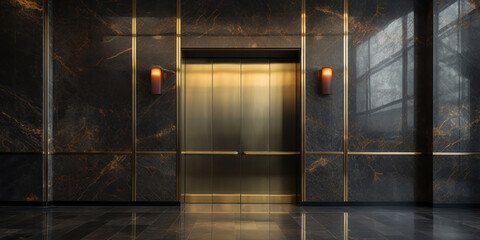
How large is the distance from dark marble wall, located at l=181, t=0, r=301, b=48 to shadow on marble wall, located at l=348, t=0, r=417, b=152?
137cm

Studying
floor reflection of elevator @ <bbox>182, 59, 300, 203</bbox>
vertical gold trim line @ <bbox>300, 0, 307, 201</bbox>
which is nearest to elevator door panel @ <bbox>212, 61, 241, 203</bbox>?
floor reflection of elevator @ <bbox>182, 59, 300, 203</bbox>

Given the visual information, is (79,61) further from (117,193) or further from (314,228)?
(314,228)

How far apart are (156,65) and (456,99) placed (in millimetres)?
5656

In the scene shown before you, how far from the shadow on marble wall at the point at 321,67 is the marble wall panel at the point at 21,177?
5.13 m

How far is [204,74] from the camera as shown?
6.72 m

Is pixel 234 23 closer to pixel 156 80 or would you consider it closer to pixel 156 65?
pixel 156 65

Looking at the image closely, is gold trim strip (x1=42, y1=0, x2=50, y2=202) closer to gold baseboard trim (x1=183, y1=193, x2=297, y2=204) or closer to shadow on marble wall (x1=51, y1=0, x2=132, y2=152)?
shadow on marble wall (x1=51, y1=0, x2=132, y2=152)

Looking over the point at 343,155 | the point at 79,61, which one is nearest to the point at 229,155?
the point at 343,155

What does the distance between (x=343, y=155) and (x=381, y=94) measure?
137 centimetres

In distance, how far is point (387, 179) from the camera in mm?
6309

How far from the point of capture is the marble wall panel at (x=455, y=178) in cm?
614

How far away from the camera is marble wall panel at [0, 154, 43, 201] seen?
622cm

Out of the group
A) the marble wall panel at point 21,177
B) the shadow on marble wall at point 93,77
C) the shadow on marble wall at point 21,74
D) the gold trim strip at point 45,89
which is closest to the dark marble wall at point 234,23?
the shadow on marble wall at point 93,77

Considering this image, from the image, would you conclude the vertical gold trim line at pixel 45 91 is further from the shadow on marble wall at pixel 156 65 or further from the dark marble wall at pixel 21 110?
the shadow on marble wall at pixel 156 65
